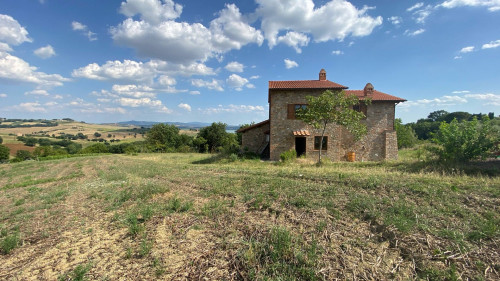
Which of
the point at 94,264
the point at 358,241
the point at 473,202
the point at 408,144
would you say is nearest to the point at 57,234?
the point at 94,264

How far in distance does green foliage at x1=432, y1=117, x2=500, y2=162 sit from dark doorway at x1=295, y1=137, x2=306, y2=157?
8605 mm

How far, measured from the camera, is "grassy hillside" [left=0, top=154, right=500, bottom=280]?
9.84 feet

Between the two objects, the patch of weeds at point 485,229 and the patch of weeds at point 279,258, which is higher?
the patch of weeds at point 485,229

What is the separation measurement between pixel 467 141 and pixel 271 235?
12.2m

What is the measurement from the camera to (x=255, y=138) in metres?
20.4

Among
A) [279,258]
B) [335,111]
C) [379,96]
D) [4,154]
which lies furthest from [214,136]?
[279,258]

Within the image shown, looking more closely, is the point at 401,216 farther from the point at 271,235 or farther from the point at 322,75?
the point at 322,75

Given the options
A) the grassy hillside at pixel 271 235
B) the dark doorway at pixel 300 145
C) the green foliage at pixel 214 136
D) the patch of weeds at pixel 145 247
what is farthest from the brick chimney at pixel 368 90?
the green foliage at pixel 214 136

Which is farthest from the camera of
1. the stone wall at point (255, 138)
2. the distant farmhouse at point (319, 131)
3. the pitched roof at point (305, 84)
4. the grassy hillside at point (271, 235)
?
the stone wall at point (255, 138)

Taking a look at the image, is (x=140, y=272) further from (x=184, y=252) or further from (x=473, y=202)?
(x=473, y=202)

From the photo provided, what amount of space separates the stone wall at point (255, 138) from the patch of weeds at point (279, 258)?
16.6 metres

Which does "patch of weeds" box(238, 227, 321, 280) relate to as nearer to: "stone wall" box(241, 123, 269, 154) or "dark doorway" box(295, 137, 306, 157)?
"dark doorway" box(295, 137, 306, 157)

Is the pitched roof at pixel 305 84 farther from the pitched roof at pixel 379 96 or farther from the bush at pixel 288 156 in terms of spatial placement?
the bush at pixel 288 156

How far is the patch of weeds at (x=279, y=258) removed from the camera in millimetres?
2883
